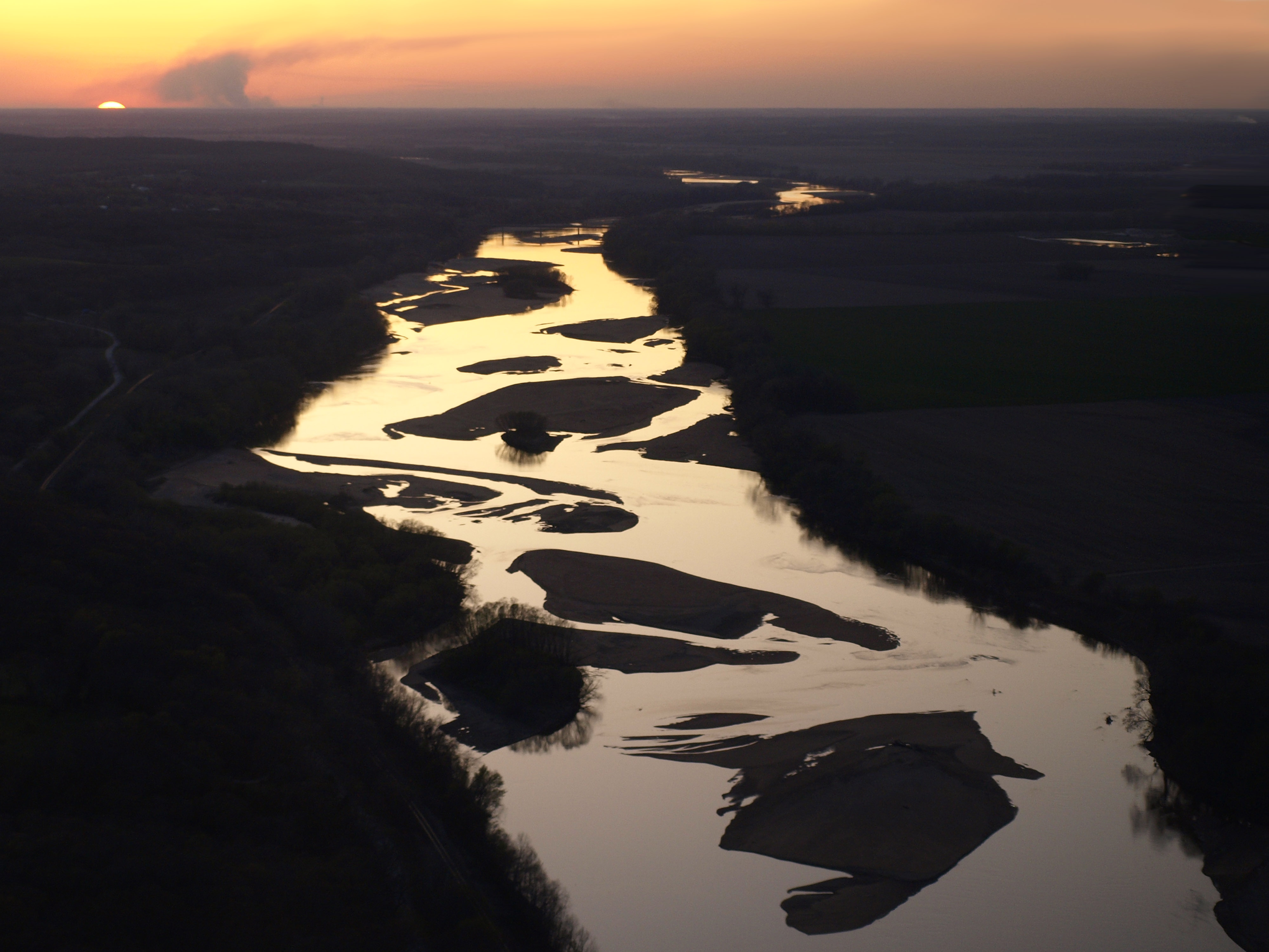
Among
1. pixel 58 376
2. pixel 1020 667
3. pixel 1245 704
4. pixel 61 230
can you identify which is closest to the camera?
pixel 1245 704

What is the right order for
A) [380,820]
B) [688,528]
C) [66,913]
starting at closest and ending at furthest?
[66,913]
[380,820]
[688,528]

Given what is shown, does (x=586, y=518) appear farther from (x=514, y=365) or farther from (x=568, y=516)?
(x=514, y=365)

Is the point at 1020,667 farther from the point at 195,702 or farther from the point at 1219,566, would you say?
the point at 195,702

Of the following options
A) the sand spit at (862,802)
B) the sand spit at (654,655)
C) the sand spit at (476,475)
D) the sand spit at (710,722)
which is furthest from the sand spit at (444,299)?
the sand spit at (862,802)

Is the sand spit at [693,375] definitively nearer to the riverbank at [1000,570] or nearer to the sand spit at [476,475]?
the riverbank at [1000,570]

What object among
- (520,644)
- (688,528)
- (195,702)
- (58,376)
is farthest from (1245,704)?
(58,376)

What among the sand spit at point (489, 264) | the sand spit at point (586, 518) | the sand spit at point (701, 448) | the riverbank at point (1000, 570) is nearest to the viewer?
A: the riverbank at point (1000, 570)

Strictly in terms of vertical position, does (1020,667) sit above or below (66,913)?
below

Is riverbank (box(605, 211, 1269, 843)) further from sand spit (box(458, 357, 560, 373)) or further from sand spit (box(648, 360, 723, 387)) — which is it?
sand spit (box(458, 357, 560, 373))
